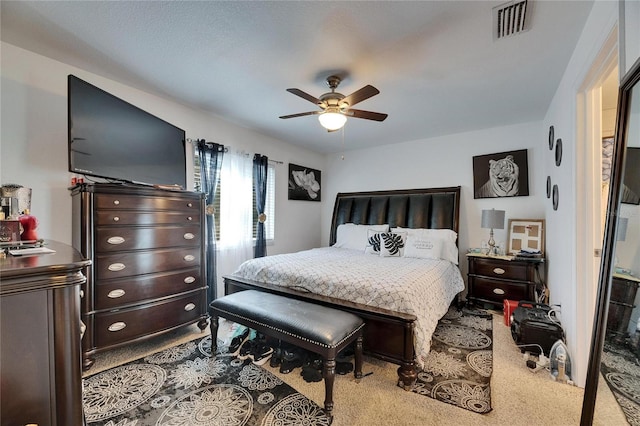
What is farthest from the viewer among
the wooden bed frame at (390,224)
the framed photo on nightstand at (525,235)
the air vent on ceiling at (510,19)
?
the framed photo on nightstand at (525,235)

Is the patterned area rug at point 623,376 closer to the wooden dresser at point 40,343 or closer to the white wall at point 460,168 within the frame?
the wooden dresser at point 40,343

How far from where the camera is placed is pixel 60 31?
190cm

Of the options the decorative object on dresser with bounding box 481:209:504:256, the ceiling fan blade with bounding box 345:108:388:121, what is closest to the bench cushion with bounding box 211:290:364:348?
the ceiling fan blade with bounding box 345:108:388:121

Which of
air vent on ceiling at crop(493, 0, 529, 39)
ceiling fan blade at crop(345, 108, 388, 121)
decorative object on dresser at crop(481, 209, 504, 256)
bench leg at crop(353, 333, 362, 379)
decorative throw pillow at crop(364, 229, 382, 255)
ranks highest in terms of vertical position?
air vent on ceiling at crop(493, 0, 529, 39)

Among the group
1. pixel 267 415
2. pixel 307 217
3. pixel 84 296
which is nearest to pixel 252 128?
pixel 307 217

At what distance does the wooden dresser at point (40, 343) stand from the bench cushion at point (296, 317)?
48.5 inches

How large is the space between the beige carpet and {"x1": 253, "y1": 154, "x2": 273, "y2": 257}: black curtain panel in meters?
2.04

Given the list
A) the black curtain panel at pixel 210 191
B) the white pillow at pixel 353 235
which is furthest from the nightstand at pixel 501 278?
the black curtain panel at pixel 210 191

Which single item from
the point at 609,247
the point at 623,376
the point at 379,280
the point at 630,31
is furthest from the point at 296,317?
the point at 630,31

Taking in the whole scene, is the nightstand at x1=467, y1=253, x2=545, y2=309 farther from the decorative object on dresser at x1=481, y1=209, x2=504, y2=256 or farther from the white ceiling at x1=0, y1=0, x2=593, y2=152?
the white ceiling at x1=0, y1=0, x2=593, y2=152

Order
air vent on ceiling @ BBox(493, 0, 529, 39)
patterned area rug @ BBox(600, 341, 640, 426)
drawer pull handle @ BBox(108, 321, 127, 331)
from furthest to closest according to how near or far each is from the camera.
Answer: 1. drawer pull handle @ BBox(108, 321, 127, 331)
2. air vent on ceiling @ BBox(493, 0, 529, 39)
3. patterned area rug @ BBox(600, 341, 640, 426)

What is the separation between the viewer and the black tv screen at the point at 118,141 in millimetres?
1997

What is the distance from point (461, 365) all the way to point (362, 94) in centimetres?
236

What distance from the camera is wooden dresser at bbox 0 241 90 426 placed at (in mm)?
715
